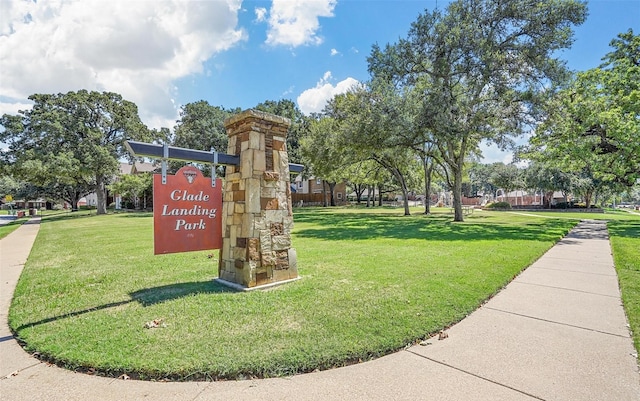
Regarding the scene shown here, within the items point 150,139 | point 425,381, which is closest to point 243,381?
point 425,381

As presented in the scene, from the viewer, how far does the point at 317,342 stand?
3.04 metres

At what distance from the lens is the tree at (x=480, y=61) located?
13336 millimetres

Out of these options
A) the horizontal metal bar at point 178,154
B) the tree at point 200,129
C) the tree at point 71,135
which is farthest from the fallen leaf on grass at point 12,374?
the tree at point 200,129

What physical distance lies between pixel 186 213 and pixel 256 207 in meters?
0.96

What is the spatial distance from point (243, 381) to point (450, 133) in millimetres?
13361

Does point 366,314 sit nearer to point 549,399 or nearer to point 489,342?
point 489,342

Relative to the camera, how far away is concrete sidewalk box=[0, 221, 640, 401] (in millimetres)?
2357

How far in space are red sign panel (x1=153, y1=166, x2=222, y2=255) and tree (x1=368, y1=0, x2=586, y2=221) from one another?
11.3 m

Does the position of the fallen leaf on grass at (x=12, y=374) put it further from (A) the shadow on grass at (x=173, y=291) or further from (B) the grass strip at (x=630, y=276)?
(B) the grass strip at (x=630, y=276)

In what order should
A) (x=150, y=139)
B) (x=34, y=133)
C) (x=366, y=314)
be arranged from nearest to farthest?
(x=366, y=314) < (x=34, y=133) < (x=150, y=139)

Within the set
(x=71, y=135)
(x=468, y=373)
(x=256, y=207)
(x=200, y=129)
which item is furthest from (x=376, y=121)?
(x=71, y=135)

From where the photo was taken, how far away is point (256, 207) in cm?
472

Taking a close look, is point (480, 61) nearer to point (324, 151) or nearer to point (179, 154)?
point (324, 151)

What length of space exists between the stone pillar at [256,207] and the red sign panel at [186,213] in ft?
Result: 0.81
